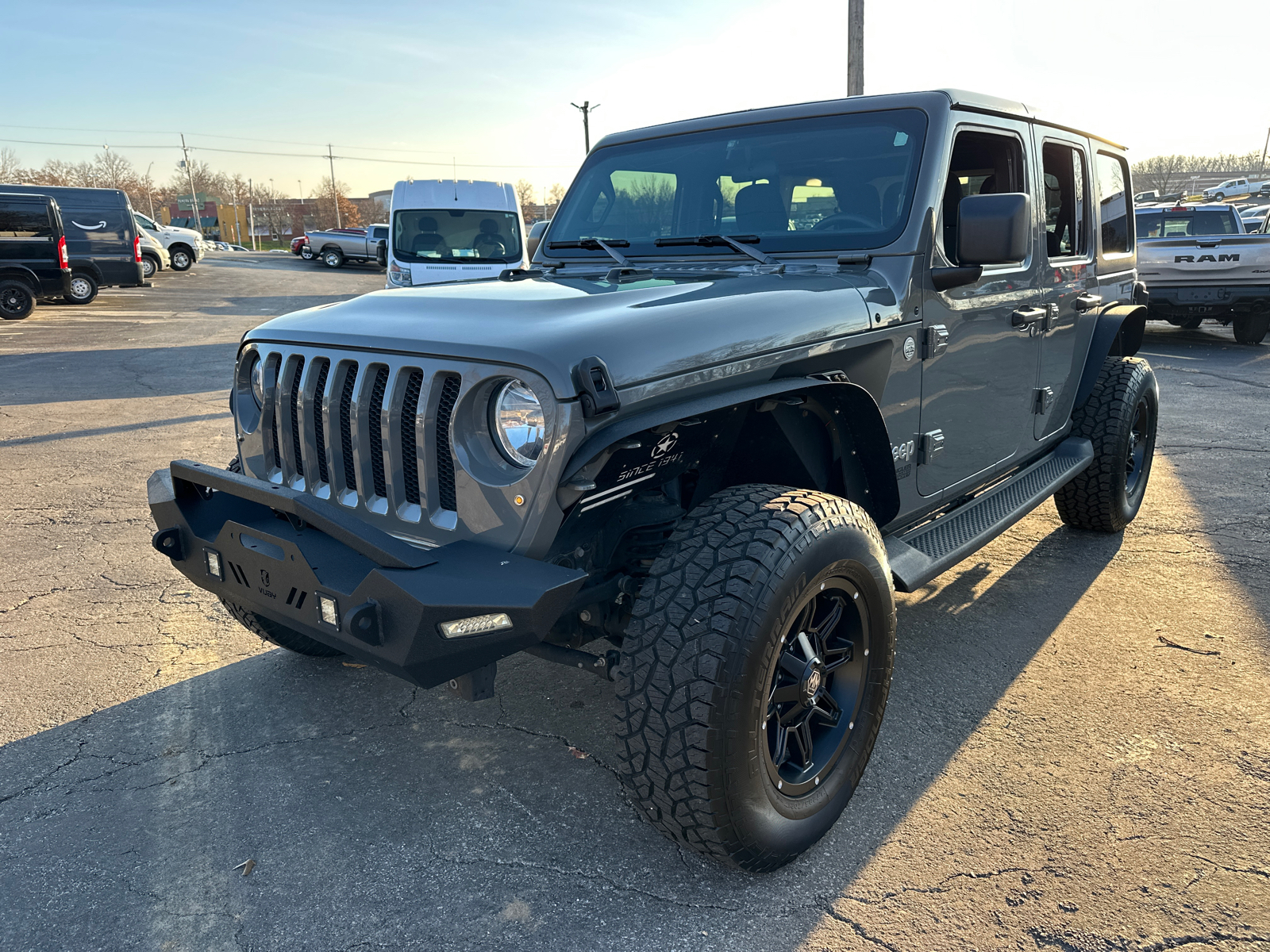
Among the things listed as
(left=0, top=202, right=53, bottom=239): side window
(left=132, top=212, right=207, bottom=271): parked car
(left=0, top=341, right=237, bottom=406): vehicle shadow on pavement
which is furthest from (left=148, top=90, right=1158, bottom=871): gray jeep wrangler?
(left=132, top=212, right=207, bottom=271): parked car

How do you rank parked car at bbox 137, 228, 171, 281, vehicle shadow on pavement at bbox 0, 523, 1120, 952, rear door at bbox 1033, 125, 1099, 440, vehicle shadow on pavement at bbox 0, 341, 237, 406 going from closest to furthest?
vehicle shadow on pavement at bbox 0, 523, 1120, 952
rear door at bbox 1033, 125, 1099, 440
vehicle shadow on pavement at bbox 0, 341, 237, 406
parked car at bbox 137, 228, 171, 281

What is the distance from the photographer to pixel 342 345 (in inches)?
98.7

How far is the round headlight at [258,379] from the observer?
2.74 metres

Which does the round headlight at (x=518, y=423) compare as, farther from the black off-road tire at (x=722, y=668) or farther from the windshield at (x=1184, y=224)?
the windshield at (x=1184, y=224)

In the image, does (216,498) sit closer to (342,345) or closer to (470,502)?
(342,345)

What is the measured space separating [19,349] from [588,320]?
1394cm

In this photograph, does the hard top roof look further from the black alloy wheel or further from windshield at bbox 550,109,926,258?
the black alloy wheel

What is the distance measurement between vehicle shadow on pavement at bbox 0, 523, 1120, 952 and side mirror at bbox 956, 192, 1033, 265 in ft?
5.24

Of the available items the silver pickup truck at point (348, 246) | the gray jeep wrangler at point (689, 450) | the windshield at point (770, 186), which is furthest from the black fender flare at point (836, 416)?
the silver pickup truck at point (348, 246)

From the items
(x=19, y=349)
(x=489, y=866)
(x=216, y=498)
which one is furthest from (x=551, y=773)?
(x=19, y=349)

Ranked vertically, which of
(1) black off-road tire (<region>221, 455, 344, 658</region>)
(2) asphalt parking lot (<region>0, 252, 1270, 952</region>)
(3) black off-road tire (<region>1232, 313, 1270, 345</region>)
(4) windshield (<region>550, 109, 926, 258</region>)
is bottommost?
(2) asphalt parking lot (<region>0, 252, 1270, 952</region>)

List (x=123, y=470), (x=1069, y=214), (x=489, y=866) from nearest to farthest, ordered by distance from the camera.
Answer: (x=489, y=866) → (x=1069, y=214) → (x=123, y=470)

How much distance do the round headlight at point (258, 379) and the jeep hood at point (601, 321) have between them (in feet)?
0.27

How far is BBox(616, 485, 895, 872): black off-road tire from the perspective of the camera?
219 centimetres
